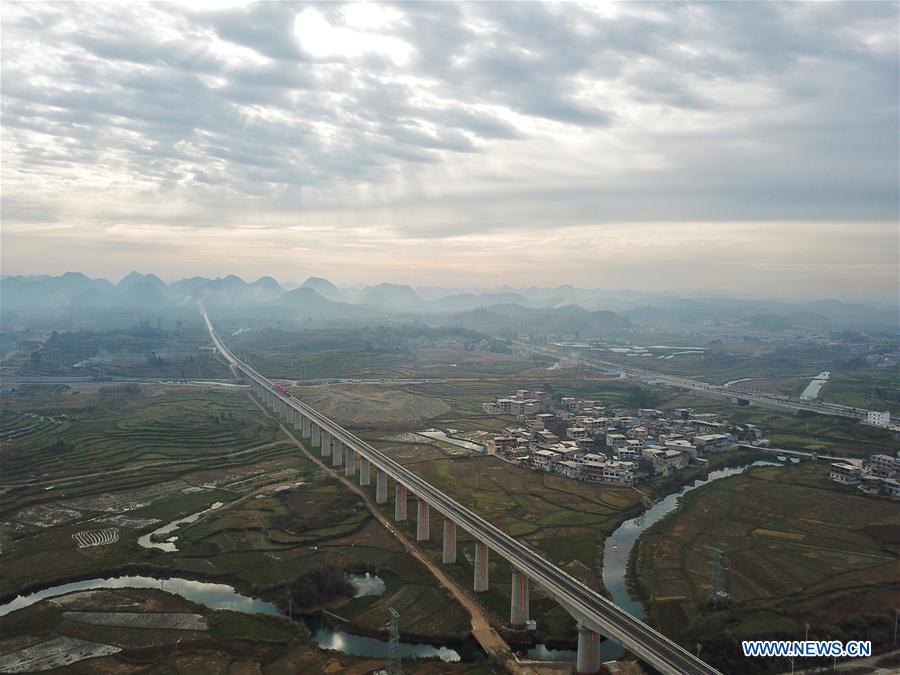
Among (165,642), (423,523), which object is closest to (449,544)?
(423,523)

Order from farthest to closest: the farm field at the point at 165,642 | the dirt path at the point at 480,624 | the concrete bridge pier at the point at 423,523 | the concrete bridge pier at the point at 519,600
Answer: the concrete bridge pier at the point at 423,523 < the concrete bridge pier at the point at 519,600 < the farm field at the point at 165,642 < the dirt path at the point at 480,624

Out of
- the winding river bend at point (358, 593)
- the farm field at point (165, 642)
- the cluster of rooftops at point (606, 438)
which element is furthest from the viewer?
the cluster of rooftops at point (606, 438)

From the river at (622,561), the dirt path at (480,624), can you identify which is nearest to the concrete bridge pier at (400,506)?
the dirt path at (480,624)

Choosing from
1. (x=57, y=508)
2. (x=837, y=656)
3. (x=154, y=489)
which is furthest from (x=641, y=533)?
(x=57, y=508)

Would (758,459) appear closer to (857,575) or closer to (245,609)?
(857,575)

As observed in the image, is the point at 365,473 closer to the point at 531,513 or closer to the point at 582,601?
the point at 531,513

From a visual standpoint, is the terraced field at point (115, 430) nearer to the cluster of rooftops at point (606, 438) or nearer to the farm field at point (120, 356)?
the farm field at point (120, 356)

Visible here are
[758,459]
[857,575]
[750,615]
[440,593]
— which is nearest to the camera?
[750,615]
